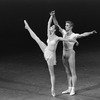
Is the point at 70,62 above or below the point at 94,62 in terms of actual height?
above

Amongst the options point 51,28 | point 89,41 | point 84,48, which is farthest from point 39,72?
point 89,41

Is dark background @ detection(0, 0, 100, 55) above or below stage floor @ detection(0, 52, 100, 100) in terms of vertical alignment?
below

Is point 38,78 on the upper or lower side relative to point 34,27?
upper

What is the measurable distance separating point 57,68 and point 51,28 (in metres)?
2.62

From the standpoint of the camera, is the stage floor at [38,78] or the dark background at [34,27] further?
the dark background at [34,27]

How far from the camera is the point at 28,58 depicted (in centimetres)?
984

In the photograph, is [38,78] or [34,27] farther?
[34,27]

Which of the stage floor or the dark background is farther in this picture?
the dark background

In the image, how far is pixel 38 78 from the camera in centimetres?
776

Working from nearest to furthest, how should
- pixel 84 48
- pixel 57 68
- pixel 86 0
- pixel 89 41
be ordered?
pixel 57 68
pixel 84 48
pixel 89 41
pixel 86 0

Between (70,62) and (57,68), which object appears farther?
(57,68)

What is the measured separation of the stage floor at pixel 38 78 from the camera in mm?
6562

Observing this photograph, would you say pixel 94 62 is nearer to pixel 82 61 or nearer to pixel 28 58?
pixel 82 61

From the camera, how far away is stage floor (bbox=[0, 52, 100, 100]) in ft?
21.5
